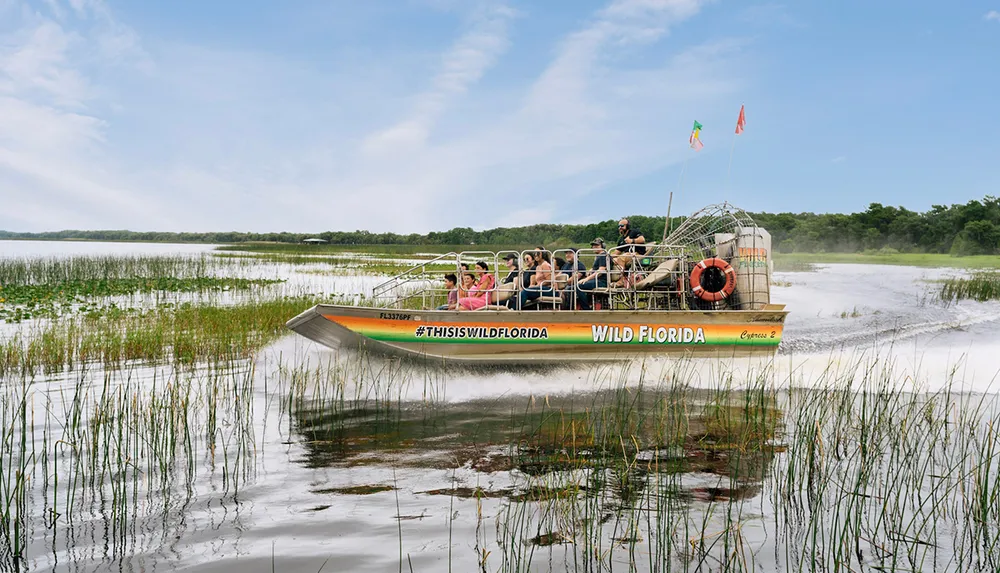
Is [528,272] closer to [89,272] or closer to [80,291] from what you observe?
[80,291]

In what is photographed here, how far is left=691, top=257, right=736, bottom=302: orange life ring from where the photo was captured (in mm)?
11117

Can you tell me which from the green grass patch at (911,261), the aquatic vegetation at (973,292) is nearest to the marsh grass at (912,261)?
the green grass patch at (911,261)

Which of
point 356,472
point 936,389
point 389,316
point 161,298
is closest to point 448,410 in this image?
point 389,316

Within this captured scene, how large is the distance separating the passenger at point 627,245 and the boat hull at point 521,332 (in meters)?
1.18

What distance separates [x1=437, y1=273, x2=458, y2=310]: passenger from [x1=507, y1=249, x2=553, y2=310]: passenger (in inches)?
34.8

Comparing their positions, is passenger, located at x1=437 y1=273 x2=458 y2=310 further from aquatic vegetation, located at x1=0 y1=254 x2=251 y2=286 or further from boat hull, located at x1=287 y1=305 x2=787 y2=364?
aquatic vegetation, located at x1=0 y1=254 x2=251 y2=286

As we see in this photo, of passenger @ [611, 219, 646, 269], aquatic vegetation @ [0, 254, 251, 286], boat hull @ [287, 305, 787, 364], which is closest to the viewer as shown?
boat hull @ [287, 305, 787, 364]

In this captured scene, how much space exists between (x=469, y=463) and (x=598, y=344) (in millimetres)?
4326

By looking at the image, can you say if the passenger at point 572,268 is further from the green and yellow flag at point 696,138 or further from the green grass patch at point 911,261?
the green grass patch at point 911,261

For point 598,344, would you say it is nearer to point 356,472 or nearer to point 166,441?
point 356,472

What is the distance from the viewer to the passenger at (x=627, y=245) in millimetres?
11323

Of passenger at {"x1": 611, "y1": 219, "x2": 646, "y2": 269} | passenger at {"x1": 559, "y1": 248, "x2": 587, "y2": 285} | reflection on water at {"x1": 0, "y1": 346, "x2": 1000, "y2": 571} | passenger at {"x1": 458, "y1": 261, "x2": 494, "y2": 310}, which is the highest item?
passenger at {"x1": 611, "y1": 219, "x2": 646, "y2": 269}

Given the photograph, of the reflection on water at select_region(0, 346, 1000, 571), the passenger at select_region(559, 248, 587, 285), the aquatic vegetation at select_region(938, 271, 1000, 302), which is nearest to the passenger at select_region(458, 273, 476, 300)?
the passenger at select_region(559, 248, 587, 285)

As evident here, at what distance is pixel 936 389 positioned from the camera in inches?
424
